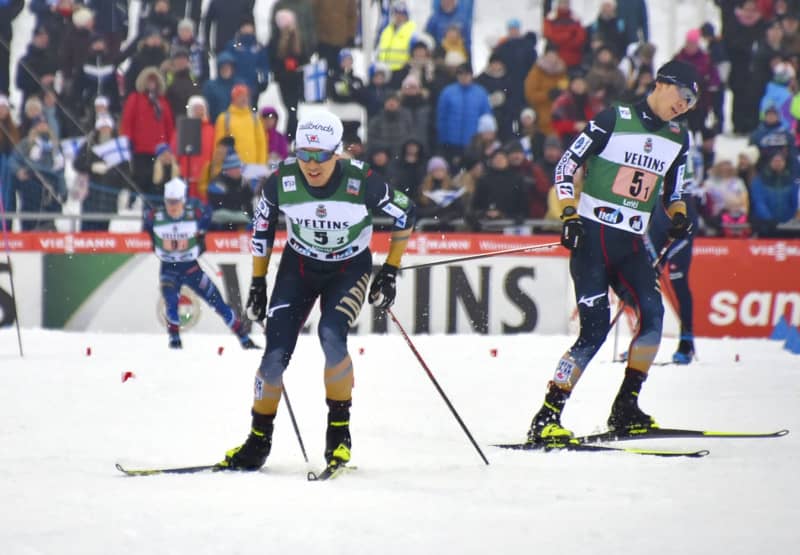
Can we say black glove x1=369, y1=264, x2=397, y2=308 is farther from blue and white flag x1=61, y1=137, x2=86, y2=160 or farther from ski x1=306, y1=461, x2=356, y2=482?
blue and white flag x1=61, y1=137, x2=86, y2=160

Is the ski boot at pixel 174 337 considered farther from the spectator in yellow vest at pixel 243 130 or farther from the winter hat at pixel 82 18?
the winter hat at pixel 82 18

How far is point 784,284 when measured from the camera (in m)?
14.0

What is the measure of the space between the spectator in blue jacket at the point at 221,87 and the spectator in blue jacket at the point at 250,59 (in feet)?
0.63

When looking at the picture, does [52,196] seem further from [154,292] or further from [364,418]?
[364,418]

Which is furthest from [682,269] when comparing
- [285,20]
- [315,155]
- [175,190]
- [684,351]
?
[285,20]

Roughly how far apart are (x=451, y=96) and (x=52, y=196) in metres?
4.92

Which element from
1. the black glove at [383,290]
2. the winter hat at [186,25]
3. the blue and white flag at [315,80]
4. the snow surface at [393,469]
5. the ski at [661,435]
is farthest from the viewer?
the winter hat at [186,25]

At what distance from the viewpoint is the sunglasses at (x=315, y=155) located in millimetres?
6031

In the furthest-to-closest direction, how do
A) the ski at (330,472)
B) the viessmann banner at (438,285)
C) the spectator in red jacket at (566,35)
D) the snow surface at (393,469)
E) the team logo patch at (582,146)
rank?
the spectator in red jacket at (566,35) < the viessmann banner at (438,285) < the team logo patch at (582,146) < the ski at (330,472) < the snow surface at (393,469)

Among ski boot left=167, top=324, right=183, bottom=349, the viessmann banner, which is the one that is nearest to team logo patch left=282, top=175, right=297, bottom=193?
ski boot left=167, top=324, right=183, bottom=349

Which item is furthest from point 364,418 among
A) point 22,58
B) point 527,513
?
point 22,58

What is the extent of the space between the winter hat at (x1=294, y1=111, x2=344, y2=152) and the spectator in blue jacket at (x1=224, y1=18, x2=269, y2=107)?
913 cm

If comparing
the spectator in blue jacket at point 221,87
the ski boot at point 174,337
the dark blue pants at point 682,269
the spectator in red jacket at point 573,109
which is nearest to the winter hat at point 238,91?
the spectator in blue jacket at point 221,87

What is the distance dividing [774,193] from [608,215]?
8278 mm
